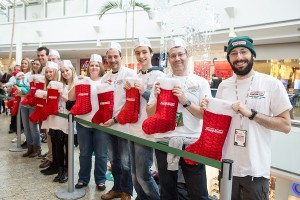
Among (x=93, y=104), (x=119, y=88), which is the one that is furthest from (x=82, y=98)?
(x=119, y=88)

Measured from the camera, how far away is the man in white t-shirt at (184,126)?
2.12m

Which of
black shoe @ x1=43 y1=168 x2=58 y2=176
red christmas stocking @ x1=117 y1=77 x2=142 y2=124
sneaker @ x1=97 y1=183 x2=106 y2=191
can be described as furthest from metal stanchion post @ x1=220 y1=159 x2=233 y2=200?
black shoe @ x1=43 y1=168 x2=58 y2=176

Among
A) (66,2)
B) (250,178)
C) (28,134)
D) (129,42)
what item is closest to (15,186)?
(28,134)

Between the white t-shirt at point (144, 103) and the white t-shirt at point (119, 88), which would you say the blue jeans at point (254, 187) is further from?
the white t-shirt at point (119, 88)

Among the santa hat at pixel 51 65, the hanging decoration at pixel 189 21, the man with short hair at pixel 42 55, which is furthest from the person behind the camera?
the hanging decoration at pixel 189 21

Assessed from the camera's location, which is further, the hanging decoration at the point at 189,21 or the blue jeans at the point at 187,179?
the hanging decoration at the point at 189,21

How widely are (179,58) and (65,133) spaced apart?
2.16 m

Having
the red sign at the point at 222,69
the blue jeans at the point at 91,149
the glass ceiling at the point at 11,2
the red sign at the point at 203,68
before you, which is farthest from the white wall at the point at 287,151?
the glass ceiling at the point at 11,2

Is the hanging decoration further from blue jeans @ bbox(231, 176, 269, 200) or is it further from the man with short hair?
blue jeans @ bbox(231, 176, 269, 200)

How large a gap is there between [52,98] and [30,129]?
4.62 ft

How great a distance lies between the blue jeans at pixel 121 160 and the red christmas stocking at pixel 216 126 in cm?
126

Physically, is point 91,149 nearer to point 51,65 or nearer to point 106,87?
point 106,87

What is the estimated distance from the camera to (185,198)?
2609mm

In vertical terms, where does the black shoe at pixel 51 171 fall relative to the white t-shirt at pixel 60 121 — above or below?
below
